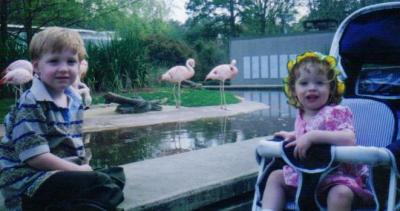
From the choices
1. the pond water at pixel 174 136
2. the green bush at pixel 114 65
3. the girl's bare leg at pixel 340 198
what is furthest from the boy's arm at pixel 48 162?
the green bush at pixel 114 65

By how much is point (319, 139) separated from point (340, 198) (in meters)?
0.30

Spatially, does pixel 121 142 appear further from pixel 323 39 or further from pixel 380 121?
pixel 323 39

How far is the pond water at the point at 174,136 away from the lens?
5.82 meters

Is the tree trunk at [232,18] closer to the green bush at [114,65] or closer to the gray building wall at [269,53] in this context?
the gray building wall at [269,53]

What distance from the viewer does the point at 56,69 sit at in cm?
235

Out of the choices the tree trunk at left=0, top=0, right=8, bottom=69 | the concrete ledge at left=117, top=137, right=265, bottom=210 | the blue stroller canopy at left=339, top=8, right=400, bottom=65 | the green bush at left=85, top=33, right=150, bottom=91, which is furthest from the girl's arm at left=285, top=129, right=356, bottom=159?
the green bush at left=85, top=33, right=150, bottom=91

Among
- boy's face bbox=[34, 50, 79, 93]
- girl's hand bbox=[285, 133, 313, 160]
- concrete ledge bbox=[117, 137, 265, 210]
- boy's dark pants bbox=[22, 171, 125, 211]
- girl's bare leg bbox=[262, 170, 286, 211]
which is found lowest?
concrete ledge bbox=[117, 137, 265, 210]

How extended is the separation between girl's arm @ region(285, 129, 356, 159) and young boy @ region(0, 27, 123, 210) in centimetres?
95

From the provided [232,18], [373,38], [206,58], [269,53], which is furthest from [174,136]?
[232,18]

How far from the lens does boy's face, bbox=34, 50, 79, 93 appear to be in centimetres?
235

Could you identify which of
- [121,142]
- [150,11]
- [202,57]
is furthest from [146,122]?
[150,11]

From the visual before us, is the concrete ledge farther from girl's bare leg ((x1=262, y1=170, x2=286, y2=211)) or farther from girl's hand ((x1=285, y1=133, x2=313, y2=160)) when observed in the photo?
girl's hand ((x1=285, y1=133, x2=313, y2=160))

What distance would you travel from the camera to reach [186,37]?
4494cm

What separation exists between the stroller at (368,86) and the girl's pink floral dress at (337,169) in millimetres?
82
